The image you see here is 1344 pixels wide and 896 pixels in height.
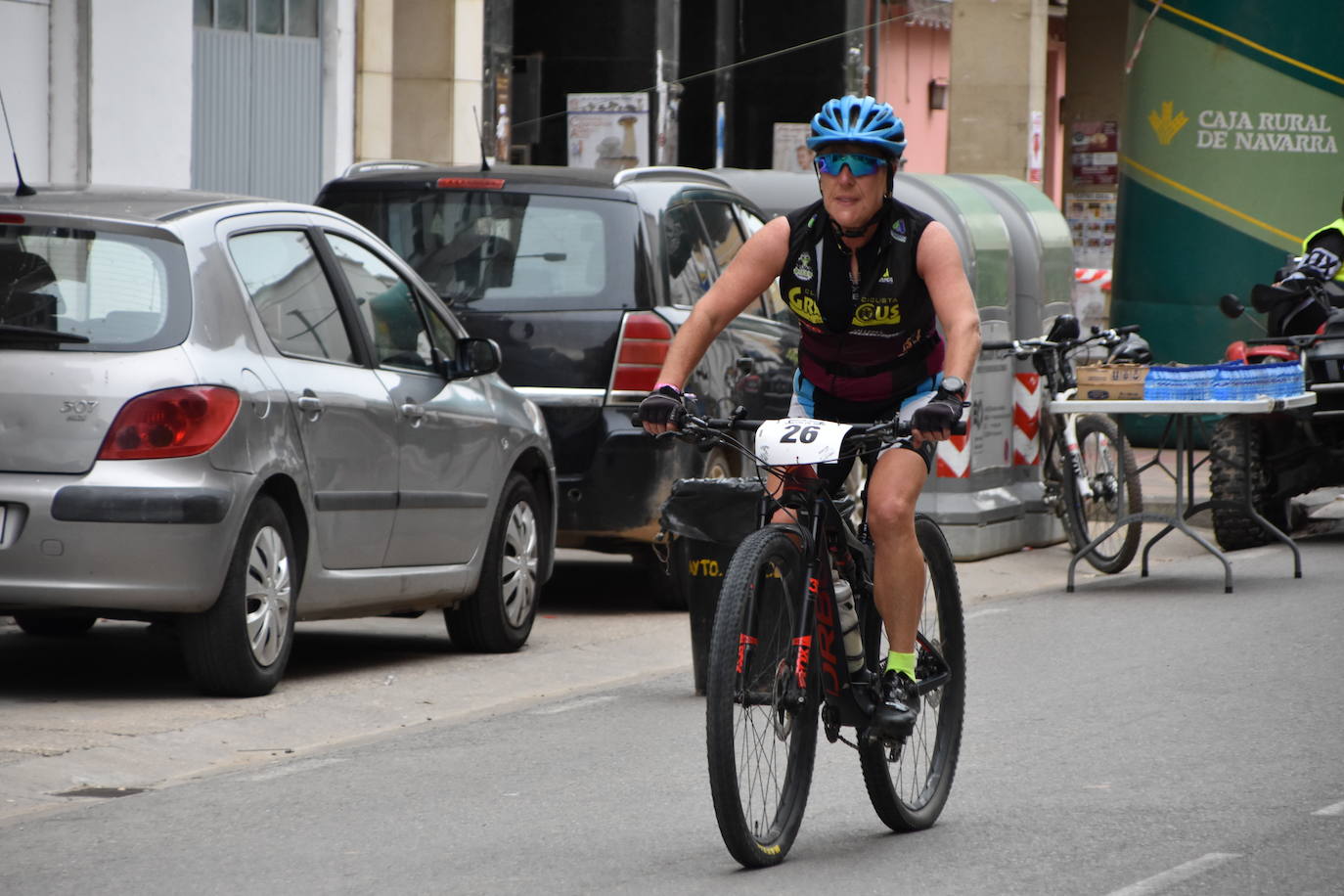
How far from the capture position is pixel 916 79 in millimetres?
33844

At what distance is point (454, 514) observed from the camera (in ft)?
29.4

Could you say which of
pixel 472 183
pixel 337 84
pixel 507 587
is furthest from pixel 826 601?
pixel 337 84

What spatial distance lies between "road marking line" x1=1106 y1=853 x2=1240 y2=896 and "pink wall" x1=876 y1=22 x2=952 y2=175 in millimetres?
27130

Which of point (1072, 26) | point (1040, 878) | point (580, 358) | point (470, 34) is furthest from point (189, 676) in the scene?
point (1072, 26)

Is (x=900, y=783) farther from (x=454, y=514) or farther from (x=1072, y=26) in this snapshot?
(x=1072, y=26)

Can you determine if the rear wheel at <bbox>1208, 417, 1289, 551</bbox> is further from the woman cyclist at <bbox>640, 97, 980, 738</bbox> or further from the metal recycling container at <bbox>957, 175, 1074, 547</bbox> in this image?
the woman cyclist at <bbox>640, 97, 980, 738</bbox>

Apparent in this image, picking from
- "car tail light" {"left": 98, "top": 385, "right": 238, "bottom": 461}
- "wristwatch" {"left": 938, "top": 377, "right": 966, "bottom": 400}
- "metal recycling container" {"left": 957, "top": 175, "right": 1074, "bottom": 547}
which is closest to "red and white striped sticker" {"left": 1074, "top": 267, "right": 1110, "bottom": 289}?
"metal recycling container" {"left": 957, "top": 175, "right": 1074, "bottom": 547}

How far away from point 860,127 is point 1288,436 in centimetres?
817

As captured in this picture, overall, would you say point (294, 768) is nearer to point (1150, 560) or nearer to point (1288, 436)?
point (1150, 560)

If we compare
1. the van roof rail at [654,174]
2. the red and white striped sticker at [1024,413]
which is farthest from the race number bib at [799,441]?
the red and white striped sticker at [1024,413]

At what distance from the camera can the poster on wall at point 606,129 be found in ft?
71.1

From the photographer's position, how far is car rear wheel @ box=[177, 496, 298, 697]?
298 inches

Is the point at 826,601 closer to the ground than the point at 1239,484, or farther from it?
farther from it

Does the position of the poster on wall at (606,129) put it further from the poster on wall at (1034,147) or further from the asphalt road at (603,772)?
the asphalt road at (603,772)
